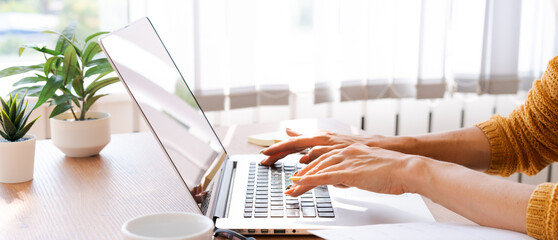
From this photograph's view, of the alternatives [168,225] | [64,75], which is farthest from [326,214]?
[64,75]

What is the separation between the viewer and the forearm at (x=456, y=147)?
1190 millimetres

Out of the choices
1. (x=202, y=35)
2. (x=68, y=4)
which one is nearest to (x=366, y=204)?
(x=202, y=35)

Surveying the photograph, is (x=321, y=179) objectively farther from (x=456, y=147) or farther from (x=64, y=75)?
(x=64, y=75)

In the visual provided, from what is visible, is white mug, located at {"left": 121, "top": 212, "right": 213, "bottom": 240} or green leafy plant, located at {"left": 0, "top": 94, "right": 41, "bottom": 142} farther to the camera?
green leafy plant, located at {"left": 0, "top": 94, "right": 41, "bottom": 142}

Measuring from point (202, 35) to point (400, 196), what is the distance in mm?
1163

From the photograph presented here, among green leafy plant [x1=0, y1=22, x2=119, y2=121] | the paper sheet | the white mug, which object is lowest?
the paper sheet

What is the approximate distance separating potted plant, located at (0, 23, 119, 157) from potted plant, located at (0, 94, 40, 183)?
0.30ft

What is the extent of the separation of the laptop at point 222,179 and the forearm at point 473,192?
38mm

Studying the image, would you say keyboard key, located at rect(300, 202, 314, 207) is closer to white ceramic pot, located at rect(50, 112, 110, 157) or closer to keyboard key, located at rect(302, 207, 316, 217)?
keyboard key, located at rect(302, 207, 316, 217)

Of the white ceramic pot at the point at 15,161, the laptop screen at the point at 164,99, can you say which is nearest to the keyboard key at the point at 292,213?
the laptop screen at the point at 164,99

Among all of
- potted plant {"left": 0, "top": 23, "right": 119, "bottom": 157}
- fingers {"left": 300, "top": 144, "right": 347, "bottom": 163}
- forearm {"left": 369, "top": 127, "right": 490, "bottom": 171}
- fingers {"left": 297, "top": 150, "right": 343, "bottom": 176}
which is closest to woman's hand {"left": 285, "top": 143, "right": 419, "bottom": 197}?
fingers {"left": 297, "top": 150, "right": 343, "bottom": 176}

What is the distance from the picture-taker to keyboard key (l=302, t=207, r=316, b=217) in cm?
87

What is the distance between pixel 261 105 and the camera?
2.11 m

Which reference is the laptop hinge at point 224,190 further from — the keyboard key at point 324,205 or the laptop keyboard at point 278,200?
the keyboard key at point 324,205
